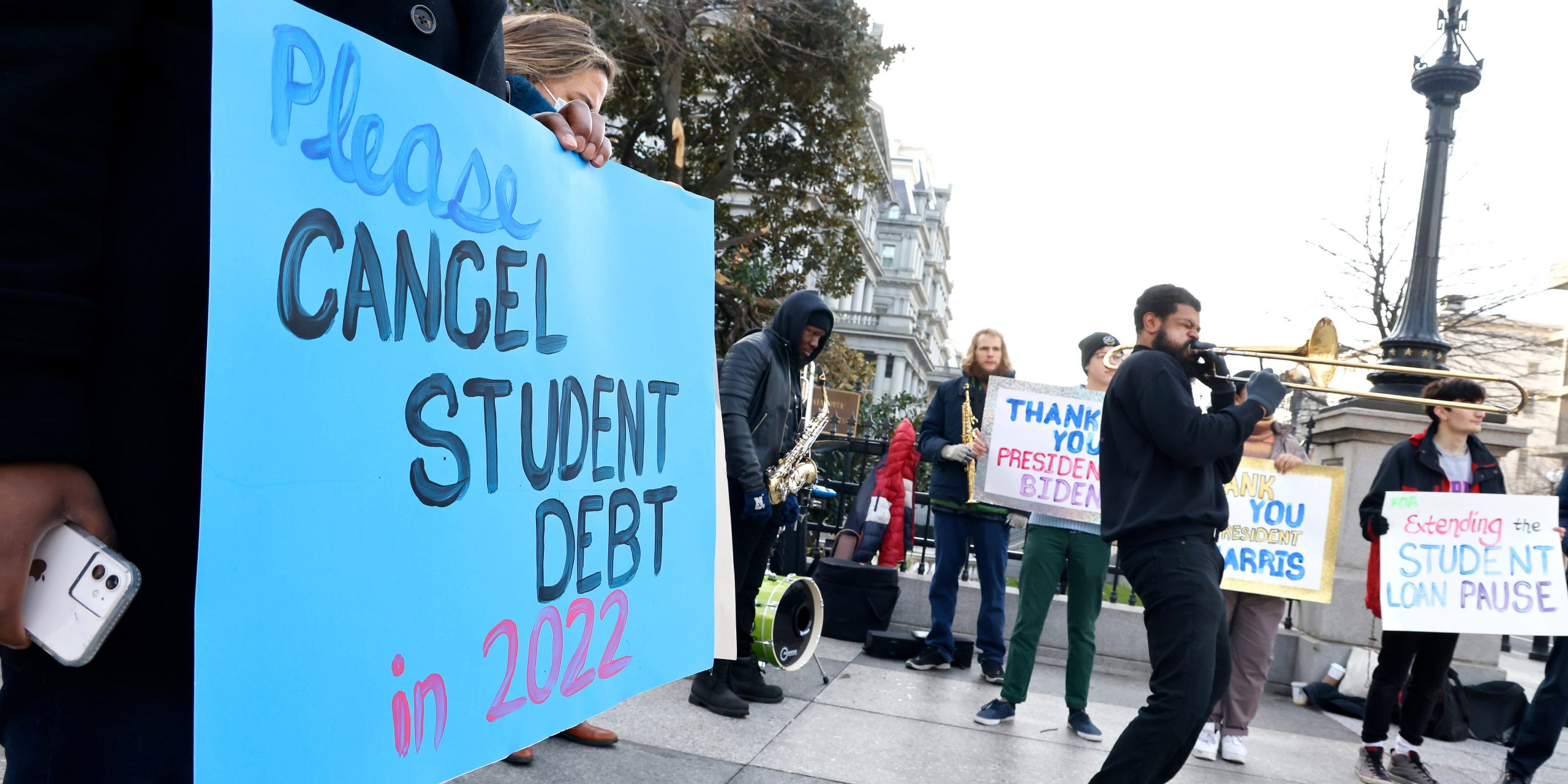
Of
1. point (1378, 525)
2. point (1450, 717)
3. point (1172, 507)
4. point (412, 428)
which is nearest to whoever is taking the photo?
point (412, 428)

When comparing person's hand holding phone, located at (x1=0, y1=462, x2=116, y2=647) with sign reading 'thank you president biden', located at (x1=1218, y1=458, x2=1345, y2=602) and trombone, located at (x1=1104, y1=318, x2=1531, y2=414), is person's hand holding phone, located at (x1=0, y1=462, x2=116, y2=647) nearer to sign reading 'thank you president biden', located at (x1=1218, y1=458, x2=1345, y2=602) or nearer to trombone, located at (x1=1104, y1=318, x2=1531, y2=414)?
trombone, located at (x1=1104, y1=318, x2=1531, y2=414)

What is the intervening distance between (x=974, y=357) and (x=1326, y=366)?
2.32 m

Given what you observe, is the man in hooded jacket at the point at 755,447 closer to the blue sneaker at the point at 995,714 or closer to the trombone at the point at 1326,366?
the blue sneaker at the point at 995,714

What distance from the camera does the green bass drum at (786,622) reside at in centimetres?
527

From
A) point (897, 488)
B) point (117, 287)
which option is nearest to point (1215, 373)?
point (117, 287)

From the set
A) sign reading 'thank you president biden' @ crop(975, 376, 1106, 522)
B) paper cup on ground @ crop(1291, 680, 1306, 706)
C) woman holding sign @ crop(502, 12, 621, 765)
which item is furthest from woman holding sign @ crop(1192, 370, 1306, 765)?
woman holding sign @ crop(502, 12, 621, 765)

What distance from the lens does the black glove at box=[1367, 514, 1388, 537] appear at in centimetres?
543

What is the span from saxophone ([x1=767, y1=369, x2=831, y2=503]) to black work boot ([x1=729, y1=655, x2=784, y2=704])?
2.84ft

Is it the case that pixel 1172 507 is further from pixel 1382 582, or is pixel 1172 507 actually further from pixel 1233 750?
pixel 1382 582

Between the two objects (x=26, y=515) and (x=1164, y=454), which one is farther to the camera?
(x=1164, y=454)

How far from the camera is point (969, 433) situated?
7.05 metres

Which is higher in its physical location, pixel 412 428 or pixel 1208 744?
pixel 412 428

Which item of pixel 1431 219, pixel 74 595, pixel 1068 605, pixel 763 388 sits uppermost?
pixel 1431 219

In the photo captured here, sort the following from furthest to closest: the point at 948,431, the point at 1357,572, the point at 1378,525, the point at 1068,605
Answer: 1. the point at 1357,572
2. the point at 948,431
3. the point at 1068,605
4. the point at 1378,525
